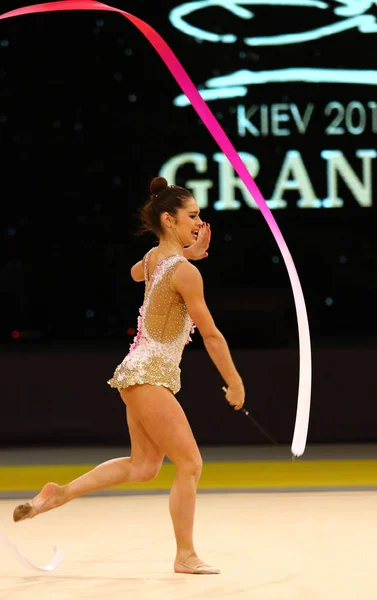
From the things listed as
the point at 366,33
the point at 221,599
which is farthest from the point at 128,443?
the point at 221,599

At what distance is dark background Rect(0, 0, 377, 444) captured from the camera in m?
10.5

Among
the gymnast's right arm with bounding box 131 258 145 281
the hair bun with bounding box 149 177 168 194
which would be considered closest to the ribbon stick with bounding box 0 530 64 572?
the gymnast's right arm with bounding box 131 258 145 281

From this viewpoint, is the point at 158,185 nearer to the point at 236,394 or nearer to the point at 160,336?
the point at 160,336

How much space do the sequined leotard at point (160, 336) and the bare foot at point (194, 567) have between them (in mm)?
727

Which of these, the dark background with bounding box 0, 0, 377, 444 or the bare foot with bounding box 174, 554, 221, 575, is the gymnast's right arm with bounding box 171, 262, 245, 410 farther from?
the dark background with bounding box 0, 0, 377, 444

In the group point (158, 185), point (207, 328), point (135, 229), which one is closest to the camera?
point (207, 328)

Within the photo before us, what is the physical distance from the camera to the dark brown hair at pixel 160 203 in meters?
5.46

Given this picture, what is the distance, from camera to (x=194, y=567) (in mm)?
5289

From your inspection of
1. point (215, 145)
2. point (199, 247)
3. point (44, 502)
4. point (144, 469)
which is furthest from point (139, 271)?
point (215, 145)

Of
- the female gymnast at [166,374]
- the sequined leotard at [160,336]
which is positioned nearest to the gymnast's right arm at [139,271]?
the female gymnast at [166,374]

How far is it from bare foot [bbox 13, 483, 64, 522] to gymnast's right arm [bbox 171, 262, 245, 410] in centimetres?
91

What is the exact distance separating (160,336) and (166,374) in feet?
0.55

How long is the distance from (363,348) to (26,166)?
331 centimetres

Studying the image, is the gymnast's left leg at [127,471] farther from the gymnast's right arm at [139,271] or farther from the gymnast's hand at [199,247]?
the gymnast's hand at [199,247]
